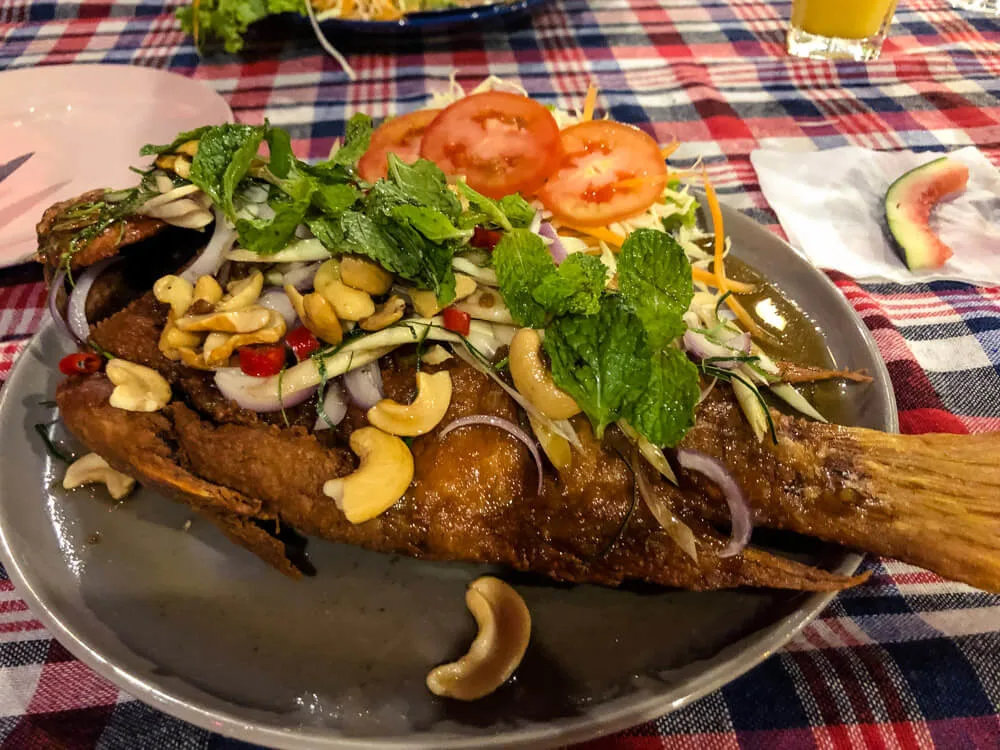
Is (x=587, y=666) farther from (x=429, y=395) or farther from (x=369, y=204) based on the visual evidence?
(x=369, y=204)

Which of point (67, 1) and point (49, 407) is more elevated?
point (67, 1)

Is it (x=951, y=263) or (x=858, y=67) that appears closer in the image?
(x=951, y=263)

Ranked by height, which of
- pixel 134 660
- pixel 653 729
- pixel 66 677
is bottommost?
pixel 653 729

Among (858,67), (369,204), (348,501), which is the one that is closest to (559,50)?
(858,67)

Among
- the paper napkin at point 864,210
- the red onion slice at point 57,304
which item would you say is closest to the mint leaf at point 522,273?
the red onion slice at point 57,304

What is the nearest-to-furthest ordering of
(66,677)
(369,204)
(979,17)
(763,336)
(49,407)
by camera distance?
(66,677), (369,204), (49,407), (763,336), (979,17)

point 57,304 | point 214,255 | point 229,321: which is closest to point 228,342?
point 229,321

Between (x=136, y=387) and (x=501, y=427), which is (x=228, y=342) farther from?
(x=501, y=427)
